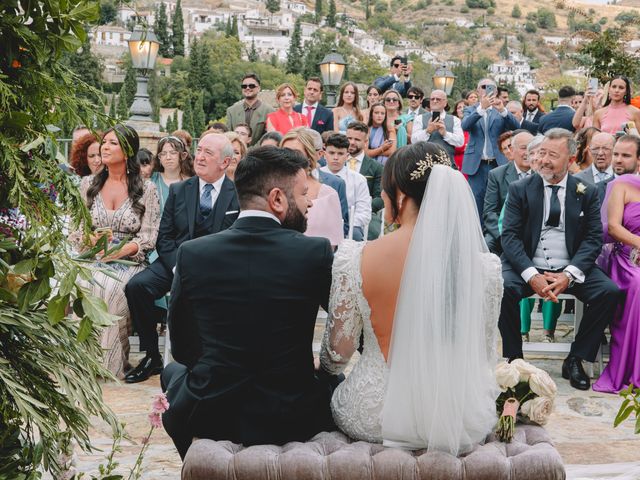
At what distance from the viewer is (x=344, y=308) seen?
348cm

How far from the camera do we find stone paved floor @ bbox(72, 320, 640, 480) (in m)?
4.59

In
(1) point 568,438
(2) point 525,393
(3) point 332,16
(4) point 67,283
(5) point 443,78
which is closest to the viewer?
(4) point 67,283

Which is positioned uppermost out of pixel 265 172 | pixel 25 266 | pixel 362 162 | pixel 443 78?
pixel 25 266

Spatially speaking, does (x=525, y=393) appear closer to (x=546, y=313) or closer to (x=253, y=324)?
(x=253, y=324)

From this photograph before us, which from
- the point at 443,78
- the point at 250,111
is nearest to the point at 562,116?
the point at 250,111

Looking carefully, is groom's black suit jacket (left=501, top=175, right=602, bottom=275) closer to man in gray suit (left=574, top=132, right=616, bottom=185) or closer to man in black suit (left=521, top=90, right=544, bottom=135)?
man in gray suit (left=574, top=132, right=616, bottom=185)

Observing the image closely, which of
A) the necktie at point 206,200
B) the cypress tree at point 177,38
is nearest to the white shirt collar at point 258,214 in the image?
the necktie at point 206,200

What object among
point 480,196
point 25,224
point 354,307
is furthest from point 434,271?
point 480,196

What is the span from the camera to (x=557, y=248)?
261 inches

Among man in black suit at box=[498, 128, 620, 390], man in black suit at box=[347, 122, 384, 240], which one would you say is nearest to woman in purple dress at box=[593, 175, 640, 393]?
man in black suit at box=[498, 128, 620, 390]

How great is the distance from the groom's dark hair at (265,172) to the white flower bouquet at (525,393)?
1.24 m

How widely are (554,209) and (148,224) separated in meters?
3.24

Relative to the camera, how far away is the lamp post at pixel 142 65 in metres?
13.0

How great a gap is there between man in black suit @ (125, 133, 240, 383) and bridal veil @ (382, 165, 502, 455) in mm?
3303
